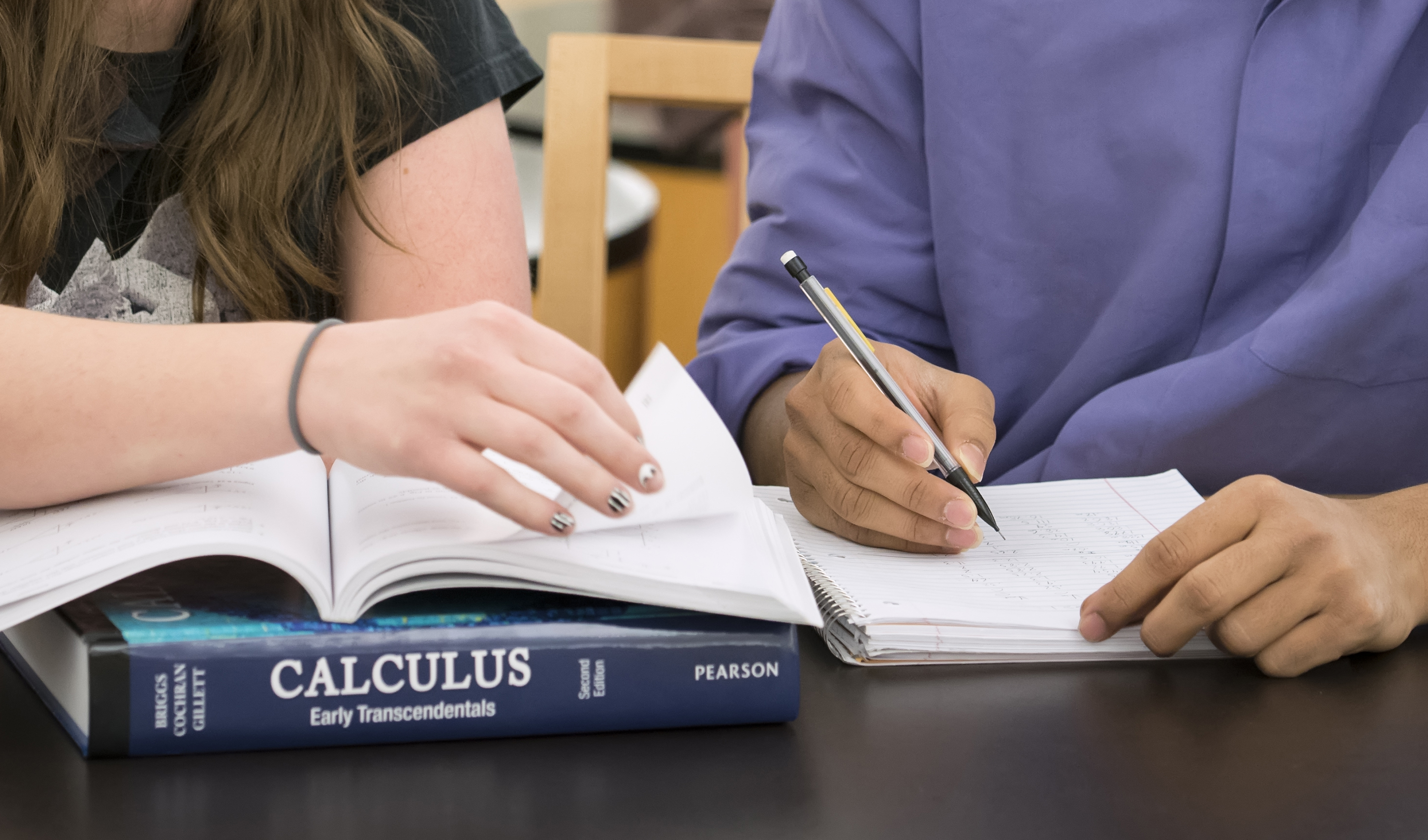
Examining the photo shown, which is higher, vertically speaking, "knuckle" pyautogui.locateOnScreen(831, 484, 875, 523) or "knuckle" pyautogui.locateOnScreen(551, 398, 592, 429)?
"knuckle" pyautogui.locateOnScreen(831, 484, 875, 523)

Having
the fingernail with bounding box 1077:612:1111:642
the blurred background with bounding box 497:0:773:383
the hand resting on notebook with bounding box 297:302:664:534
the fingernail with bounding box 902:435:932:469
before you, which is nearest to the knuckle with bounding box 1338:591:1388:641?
the fingernail with bounding box 1077:612:1111:642

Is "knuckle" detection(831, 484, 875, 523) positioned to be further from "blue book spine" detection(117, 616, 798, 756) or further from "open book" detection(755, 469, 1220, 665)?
"blue book spine" detection(117, 616, 798, 756)

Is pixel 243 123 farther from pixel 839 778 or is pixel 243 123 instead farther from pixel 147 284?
pixel 839 778

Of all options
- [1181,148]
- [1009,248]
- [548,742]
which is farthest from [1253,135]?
[548,742]

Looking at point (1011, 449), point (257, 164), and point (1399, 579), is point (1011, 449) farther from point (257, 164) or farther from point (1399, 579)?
point (257, 164)

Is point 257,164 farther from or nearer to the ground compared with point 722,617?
farther from the ground

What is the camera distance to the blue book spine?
446 mm

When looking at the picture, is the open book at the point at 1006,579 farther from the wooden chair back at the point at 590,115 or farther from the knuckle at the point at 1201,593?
the wooden chair back at the point at 590,115

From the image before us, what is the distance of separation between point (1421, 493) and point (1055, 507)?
0.21 meters

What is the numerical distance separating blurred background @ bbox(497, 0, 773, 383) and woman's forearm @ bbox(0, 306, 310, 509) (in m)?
1.76

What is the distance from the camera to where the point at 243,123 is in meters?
0.88

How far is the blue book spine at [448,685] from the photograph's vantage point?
45 cm

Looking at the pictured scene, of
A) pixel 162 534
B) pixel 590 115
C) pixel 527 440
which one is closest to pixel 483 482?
pixel 527 440

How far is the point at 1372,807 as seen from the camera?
1.48 feet
